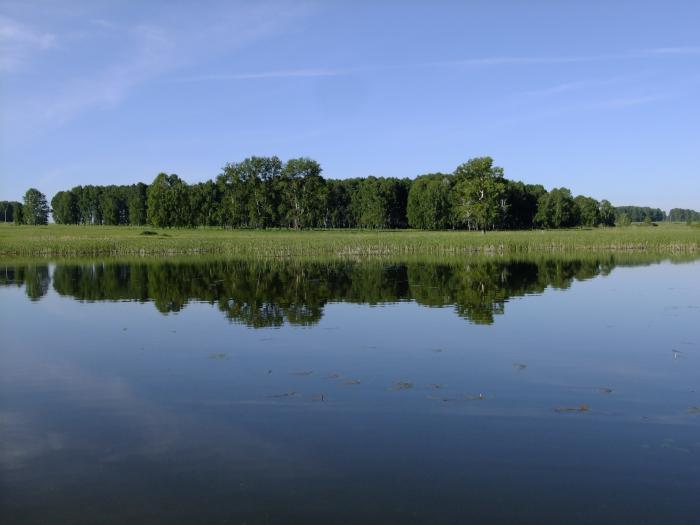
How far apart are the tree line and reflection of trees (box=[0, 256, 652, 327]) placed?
2412 inches

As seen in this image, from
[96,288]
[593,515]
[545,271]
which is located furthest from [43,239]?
[593,515]

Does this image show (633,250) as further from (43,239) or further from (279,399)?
(43,239)

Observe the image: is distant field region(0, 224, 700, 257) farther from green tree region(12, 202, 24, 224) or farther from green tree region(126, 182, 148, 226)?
green tree region(12, 202, 24, 224)

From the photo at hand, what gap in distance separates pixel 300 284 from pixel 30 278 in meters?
20.1

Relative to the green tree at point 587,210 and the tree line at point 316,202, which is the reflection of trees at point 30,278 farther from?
the green tree at point 587,210

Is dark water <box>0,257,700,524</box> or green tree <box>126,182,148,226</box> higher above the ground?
green tree <box>126,182,148,226</box>

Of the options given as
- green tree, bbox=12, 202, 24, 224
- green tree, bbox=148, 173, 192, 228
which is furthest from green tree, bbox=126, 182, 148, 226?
green tree, bbox=12, 202, 24, 224

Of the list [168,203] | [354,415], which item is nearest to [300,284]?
[354,415]

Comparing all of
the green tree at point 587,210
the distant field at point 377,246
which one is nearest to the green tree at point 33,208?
the distant field at point 377,246

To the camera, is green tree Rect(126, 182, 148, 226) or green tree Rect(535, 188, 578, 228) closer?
green tree Rect(535, 188, 578, 228)

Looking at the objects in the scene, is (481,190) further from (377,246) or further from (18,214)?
(18,214)

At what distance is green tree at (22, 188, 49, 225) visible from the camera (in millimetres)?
169875

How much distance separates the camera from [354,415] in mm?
10586

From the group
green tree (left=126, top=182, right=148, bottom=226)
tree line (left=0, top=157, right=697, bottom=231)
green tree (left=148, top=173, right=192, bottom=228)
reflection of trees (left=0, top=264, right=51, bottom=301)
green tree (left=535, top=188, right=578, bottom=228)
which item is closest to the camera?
reflection of trees (left=0, top=264, right=51, bottom=301)
